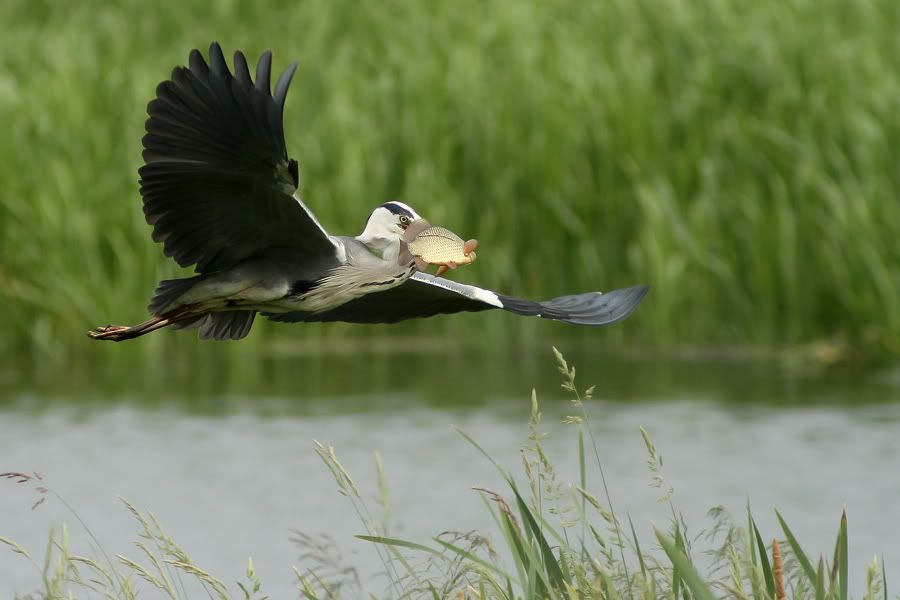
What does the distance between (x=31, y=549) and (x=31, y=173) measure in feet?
16.2

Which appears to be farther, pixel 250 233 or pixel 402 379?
pixel 402 379

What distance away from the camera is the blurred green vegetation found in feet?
35.7

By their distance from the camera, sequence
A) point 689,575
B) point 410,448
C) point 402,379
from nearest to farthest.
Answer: point 689,575
point 410,448
point 402,379

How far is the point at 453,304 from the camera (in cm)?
525

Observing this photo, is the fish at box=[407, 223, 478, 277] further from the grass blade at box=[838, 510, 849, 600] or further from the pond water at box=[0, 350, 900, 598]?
the pond water at box=[0, 350, 900, 598]

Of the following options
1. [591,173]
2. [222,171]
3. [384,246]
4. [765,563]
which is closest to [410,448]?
[591,173]

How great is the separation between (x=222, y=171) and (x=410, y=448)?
448 centimetres

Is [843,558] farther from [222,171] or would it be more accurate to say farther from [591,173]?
[591,173]

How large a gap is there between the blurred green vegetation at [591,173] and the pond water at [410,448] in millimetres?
491

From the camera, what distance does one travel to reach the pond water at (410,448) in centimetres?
754

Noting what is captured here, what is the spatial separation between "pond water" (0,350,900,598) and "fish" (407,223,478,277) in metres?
2.29

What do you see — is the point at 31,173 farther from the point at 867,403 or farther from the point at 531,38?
the point at 867,403

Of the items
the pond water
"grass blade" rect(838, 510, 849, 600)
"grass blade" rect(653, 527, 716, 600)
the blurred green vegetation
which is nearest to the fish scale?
"grass blade" rect(653, 527, 716, 600)

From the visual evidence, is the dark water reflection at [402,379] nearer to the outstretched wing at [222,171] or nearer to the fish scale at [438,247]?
the outstretched wing at [222,171]
